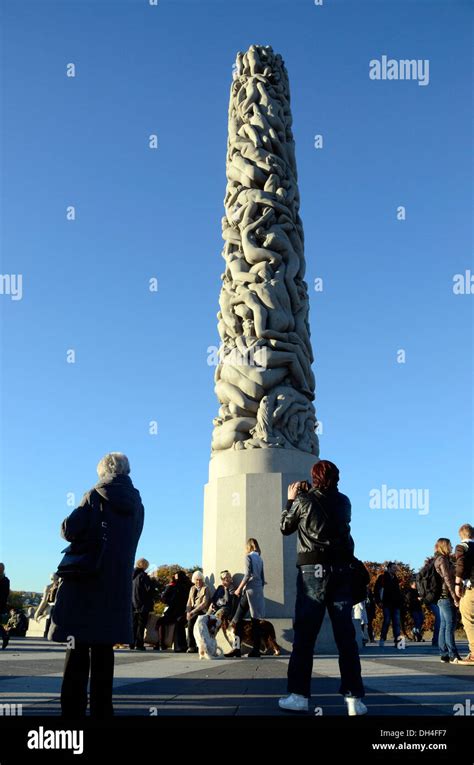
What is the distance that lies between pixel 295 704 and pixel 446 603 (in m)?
6.63

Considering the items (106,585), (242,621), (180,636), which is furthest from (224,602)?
(106,585)

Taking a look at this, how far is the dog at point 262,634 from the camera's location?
484 inches

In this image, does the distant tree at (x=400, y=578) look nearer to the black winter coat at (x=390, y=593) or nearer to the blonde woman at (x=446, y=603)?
the black winter coat at (x=390, y=593)

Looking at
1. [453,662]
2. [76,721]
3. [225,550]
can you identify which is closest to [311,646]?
[76,721]

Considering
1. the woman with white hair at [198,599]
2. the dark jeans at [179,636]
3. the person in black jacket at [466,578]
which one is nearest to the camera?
the person in black jacket at [466,578]

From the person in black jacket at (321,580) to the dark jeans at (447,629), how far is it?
18.4ft

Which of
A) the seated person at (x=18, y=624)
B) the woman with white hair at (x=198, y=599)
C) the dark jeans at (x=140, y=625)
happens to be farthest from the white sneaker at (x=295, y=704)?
the seated person at (x=18, y=624)

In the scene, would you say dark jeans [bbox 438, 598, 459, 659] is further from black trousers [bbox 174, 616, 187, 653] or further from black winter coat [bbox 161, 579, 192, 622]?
black winter coat [bbox 161, 579, 192, 622]

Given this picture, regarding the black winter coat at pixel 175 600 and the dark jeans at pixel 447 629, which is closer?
the dark jeans at pixel 447 629

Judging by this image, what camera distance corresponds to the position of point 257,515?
14555 mm

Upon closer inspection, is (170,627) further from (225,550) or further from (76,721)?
(76,721)

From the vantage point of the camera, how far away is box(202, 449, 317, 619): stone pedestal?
46.5 feet

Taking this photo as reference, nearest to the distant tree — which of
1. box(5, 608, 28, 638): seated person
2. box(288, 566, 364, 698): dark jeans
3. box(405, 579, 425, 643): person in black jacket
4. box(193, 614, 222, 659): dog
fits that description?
box(405, 579, 425, 643): person in black jacket

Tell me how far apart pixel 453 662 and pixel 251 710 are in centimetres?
630
